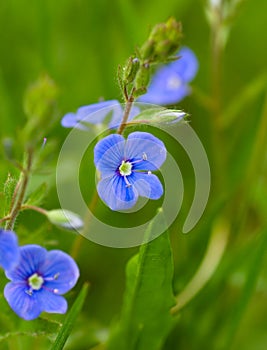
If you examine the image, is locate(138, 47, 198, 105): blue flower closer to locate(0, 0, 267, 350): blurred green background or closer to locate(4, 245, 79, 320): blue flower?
locate(0, 0, 267, 350): blurred green background

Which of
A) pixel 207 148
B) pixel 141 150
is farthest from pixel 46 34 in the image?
pixel 141 150

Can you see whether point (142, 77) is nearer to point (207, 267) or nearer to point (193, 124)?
point (207, 267)

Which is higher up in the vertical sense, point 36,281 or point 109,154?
point 109,154

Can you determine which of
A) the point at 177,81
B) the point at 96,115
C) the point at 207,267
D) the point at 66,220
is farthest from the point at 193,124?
the point at 66,220

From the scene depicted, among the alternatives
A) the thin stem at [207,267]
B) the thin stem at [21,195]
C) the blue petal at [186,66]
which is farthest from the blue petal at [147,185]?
the blue petal at [186,66]

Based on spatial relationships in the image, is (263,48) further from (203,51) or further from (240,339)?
(240,339)

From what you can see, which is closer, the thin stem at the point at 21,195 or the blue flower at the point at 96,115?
the thin stem at the point at 21,195

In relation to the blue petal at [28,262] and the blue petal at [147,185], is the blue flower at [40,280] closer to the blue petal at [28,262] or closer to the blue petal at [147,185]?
the blue petal at [28,262]
